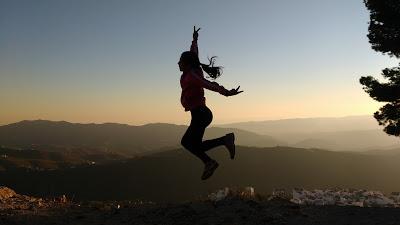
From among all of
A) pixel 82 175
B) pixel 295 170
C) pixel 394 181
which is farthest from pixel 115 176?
pixel 394 181

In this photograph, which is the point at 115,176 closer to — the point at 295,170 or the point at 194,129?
the point at 295,170

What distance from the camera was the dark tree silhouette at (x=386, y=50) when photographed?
20.3 m

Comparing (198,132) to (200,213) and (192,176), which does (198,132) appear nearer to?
(200,213)

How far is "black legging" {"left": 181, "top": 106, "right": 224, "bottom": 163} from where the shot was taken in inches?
265

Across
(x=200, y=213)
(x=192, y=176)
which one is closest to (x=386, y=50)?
(x=200, y=213)

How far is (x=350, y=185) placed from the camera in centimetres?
11838

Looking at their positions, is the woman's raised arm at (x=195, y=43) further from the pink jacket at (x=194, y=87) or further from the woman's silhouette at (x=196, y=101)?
the pink jacket at (x=194, y=87)

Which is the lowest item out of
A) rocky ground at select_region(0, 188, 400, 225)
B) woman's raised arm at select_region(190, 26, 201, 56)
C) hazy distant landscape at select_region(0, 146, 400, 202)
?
hazy distant landscape at select_region(0, 146, 400, 202)

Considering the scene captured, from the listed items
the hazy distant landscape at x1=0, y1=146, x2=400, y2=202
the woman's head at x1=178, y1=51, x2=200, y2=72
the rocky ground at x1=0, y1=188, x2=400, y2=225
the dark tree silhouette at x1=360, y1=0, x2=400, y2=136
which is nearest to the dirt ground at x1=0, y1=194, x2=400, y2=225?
the rocky ground at x1=0, y1=188, x2=400, y2=225

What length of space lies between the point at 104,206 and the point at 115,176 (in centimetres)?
10259

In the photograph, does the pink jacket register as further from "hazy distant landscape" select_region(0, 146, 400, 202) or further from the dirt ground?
"hazy distant landscape" select_region(0, 146, 400, 202)

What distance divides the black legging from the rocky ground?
1.74 metres

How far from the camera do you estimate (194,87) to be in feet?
21.7

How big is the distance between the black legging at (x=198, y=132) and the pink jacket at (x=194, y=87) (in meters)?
0.11
